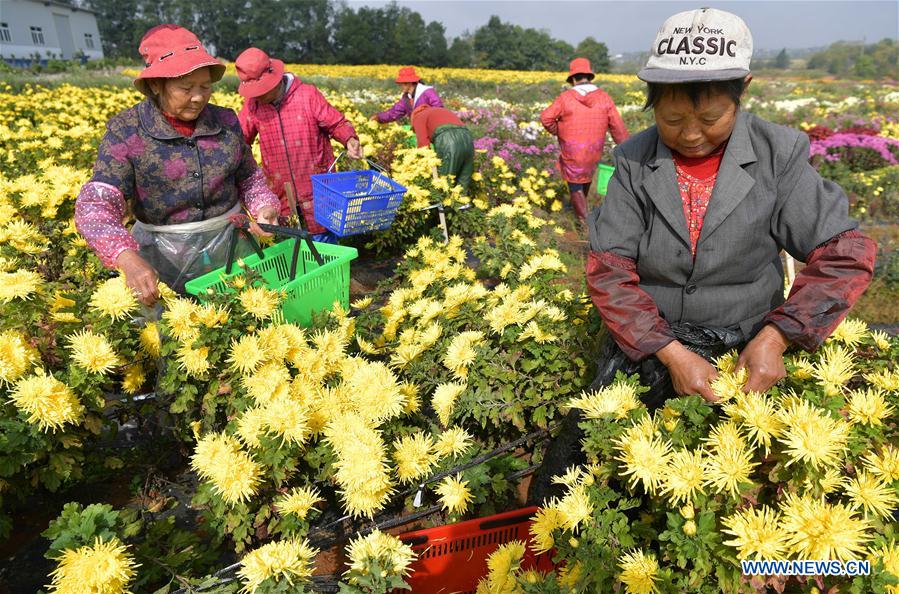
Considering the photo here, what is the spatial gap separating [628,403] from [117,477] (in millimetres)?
2324

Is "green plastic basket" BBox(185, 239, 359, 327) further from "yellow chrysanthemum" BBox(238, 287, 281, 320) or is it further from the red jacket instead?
the red jacket

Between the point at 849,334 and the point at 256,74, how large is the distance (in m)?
3.73

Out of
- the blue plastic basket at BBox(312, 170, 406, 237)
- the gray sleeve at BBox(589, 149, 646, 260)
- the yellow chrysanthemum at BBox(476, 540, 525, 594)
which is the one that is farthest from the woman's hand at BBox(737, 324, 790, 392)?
the blue plastic basket at BBox(312, 170, 406, 237)

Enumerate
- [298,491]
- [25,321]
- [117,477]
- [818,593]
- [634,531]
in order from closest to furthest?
1. [818,593]
2. [634,531]
3. [298,491]
4. [25,321]
5. [117,477]

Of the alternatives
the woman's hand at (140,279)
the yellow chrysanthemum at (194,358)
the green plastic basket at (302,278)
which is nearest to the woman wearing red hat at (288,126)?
the green plastic basket at (302,278)

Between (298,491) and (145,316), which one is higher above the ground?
(145,316)

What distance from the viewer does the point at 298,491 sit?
160 cm

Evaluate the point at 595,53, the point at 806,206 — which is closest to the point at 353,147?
the point at 806,206

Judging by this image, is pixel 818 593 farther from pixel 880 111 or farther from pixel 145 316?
pixel 880 111

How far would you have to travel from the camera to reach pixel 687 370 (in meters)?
1.44

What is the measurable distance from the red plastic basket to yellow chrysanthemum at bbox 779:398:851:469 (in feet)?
2.88

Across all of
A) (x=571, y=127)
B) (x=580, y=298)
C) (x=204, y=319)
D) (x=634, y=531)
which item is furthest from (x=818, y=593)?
(x=571, y=127)

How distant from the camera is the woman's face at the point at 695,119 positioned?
4.49 ft

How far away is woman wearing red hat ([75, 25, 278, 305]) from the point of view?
2.19m
